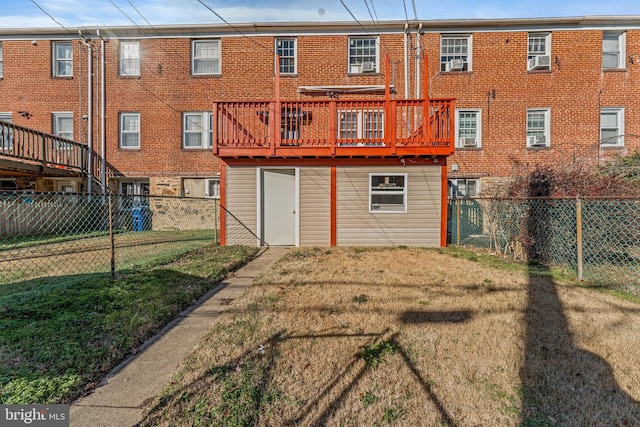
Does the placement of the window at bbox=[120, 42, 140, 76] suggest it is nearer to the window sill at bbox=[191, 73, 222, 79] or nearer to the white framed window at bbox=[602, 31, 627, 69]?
the window sill at bbox=[191, 73, 222, 79]

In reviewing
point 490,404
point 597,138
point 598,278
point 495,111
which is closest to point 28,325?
point 490,404

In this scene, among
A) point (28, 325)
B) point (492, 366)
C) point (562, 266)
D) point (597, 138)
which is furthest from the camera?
A: point (597, 138)

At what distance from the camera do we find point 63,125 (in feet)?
40.6

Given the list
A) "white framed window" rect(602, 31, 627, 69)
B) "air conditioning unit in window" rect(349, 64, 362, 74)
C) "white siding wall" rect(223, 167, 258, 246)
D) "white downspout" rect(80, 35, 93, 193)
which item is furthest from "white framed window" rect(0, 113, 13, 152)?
"white framed window" rect(602, 31, 627, 69)

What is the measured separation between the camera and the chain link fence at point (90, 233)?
553 centimetres

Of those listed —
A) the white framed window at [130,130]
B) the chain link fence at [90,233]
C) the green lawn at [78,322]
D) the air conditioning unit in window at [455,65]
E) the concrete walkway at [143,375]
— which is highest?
the air conditioning unit in window at [455,65]

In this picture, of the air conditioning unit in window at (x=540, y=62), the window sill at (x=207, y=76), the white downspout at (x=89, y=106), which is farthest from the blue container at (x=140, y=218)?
the air conditioning unit in window at (x=540, y=62)

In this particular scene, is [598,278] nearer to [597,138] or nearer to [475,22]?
[597,138]

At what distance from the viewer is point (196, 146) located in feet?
40.5

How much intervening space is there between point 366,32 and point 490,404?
42.5 ft

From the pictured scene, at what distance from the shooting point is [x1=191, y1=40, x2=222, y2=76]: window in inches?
487

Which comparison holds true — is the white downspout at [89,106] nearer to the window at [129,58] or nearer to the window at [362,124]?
the window at [129,58]

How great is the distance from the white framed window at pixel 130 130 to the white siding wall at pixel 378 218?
29.3 feet

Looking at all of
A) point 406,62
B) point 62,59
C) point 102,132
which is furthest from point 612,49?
point 62,59
